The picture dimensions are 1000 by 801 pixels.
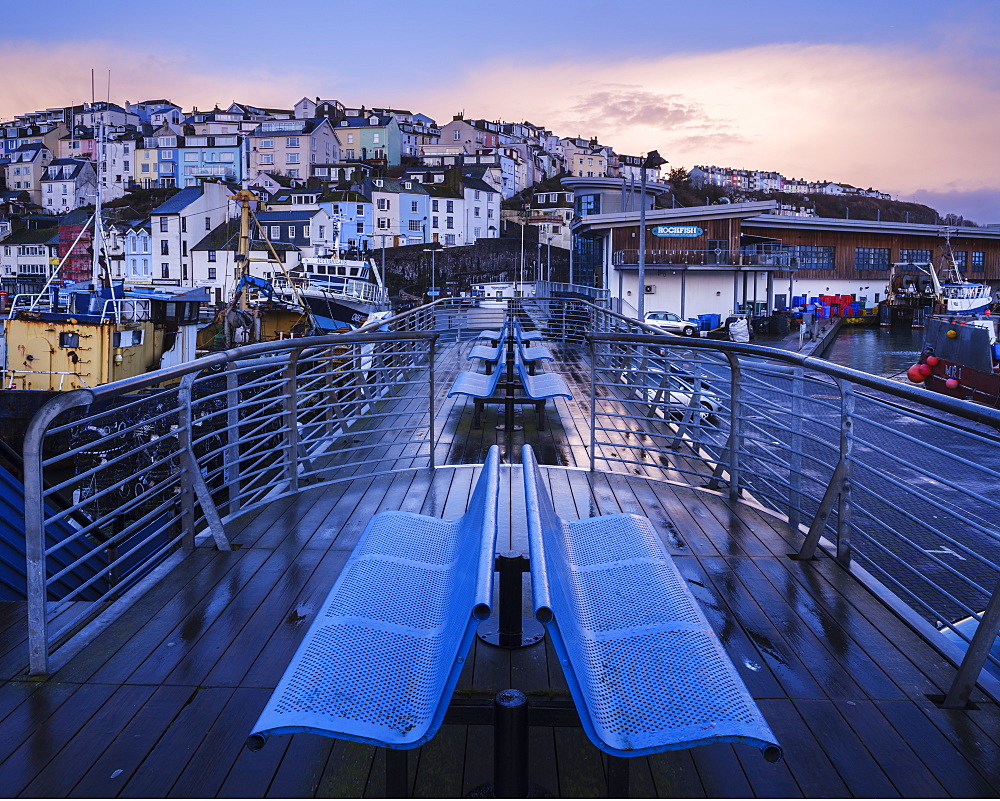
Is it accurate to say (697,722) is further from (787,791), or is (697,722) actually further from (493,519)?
(493,519)

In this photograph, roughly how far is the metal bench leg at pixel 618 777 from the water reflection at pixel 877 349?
82.8 feet

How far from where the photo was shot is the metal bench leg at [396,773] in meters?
2.03

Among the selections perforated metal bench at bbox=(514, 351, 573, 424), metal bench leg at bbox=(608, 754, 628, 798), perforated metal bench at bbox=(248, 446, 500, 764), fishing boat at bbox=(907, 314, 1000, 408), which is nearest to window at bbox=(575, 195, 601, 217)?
fishing boat at bbox=(907, 314, 1000, 408)

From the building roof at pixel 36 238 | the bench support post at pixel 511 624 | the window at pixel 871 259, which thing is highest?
the building roof at pixel 36 238

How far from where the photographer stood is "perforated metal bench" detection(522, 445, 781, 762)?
176 centimetres

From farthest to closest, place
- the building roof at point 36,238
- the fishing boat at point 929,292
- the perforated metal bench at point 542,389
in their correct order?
1. the building roof at point 36,238
2. the fishing boat at point 929,292
3. the perforated metal bench at point 542,389

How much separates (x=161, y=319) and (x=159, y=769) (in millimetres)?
28274

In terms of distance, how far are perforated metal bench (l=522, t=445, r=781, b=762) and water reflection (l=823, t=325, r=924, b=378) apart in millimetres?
24627

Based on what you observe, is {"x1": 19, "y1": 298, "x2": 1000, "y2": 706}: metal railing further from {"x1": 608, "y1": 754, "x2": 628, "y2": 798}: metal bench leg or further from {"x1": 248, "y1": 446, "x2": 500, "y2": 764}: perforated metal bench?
{"x1": 608, "y1": 754, "x2": 628, "y2": 798}: metal bench leg

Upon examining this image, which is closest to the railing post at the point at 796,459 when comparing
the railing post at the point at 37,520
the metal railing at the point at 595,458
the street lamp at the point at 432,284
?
the metal railing at the point at 595,458

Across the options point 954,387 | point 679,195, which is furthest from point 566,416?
point 679,195

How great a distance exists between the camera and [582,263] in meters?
48.7

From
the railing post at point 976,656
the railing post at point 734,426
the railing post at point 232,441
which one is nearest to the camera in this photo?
the railing post at point 976,656

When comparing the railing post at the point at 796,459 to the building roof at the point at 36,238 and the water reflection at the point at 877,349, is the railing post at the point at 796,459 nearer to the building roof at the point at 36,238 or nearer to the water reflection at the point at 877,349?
the water reflection at the point at 877,349
